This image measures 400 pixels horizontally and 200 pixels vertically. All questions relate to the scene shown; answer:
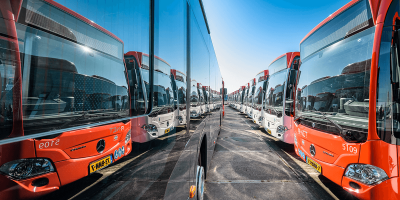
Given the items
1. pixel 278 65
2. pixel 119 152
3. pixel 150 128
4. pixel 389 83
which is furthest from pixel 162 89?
pixel 278 65

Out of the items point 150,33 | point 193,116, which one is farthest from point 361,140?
point 150,33

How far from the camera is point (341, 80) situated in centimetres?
265

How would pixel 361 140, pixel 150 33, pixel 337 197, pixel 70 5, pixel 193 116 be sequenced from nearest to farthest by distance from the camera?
pixel 70 5 < pixel 150 33 < pixel 193 116 < pixel 361 140 < pixel 337 197

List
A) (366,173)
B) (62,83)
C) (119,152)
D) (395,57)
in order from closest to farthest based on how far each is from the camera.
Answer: (62,83), (119,152), (395,57), (366,173)

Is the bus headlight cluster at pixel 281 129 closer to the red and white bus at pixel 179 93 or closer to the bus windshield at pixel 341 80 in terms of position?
the bus windshield at pixel 341 80

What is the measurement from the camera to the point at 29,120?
0.47 m

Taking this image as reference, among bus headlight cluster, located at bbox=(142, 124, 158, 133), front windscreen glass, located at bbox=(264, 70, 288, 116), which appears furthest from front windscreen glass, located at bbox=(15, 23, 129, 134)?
front windscreen glass, located at bbox=(264, 70, 288, 116)

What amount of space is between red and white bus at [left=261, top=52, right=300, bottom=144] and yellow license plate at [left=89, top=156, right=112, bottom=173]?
5.58m

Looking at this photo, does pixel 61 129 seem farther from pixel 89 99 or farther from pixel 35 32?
pixel 35 32

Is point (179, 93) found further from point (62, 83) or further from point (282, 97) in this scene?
point (282, 97)

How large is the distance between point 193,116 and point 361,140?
7.83 feet

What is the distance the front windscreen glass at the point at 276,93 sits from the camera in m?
5.78

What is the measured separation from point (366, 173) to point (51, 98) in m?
3.37

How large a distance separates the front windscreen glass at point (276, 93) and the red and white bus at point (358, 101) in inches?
96.9
